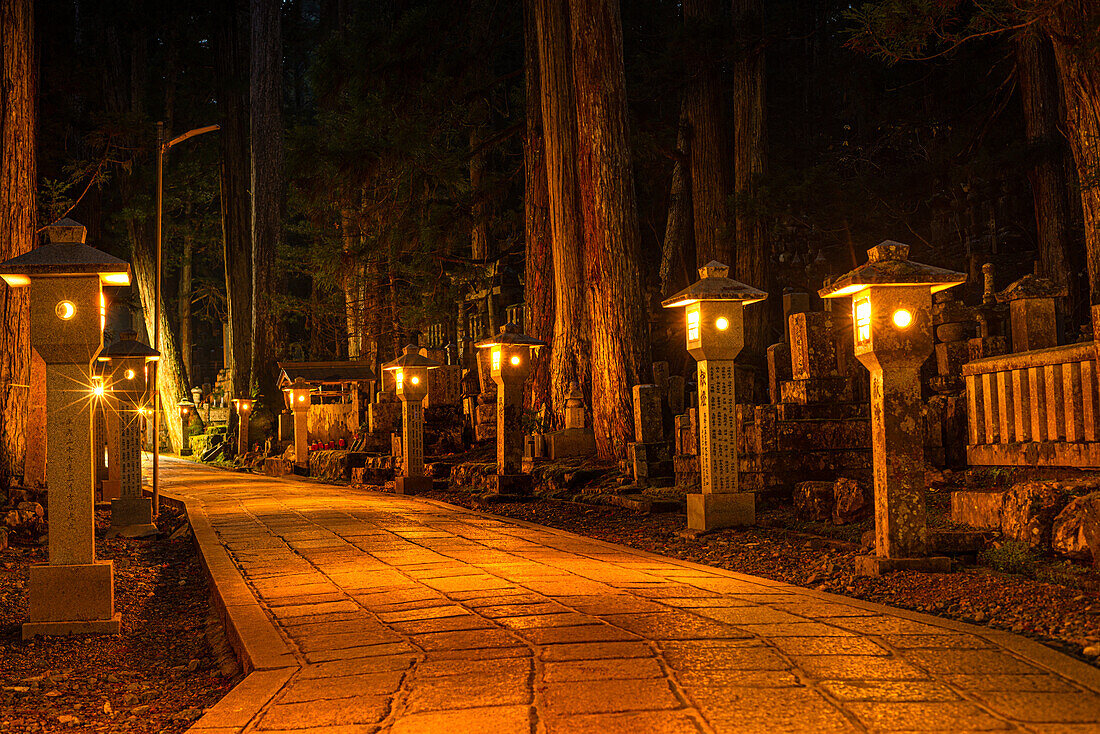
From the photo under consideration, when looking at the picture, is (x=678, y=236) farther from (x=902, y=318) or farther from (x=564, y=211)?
(x=902, y=318)

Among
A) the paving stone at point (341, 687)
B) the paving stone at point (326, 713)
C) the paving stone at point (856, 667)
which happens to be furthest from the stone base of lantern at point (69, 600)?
the paving stone at point (856, 667)

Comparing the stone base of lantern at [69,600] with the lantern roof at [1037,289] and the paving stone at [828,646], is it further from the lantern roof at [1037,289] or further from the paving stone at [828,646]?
the lantern roof at [1037,289]

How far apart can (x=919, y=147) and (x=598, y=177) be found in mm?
10943

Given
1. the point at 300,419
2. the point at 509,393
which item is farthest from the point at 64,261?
the point at 300,419

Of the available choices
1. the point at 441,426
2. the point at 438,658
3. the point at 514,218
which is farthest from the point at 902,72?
the point at 438,658

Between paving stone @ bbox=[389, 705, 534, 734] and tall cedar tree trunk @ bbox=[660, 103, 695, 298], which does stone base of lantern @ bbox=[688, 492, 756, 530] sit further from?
tall cedar tree trunk @ bbox=[660, 103, 695, 298]

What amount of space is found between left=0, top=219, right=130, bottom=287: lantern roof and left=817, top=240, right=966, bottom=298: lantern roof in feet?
17.1

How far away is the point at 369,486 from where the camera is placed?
1933cm

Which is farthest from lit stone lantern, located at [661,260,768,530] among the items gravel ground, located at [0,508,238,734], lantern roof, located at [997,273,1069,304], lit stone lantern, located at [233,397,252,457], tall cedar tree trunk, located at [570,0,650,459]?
lit stone lantern, located at [233,397,252,457]

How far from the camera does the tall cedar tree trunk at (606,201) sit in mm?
15445

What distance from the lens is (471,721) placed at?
3.74 m

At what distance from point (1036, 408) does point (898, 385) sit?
2809 millimetres

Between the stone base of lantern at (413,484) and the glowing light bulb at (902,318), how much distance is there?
1083 cm

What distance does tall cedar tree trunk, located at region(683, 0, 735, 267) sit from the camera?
2097cm
